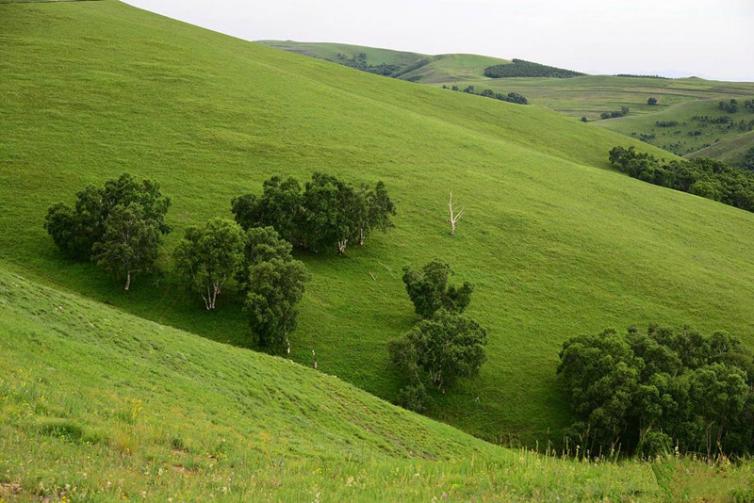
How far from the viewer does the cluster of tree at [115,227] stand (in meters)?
61.8

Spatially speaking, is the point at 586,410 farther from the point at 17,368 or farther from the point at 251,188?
the point at 251,188

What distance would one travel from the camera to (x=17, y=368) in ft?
67.9

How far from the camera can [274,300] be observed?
5606cm

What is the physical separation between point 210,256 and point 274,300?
→ 866 centimetres

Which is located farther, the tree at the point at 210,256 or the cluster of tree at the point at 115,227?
the cluster of tree at the point at 115,227

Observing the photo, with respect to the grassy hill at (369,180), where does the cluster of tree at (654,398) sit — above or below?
below

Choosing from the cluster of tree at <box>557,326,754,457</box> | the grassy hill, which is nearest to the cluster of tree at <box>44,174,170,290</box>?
the grassy hill

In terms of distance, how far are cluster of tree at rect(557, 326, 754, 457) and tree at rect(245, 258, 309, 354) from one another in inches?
1046

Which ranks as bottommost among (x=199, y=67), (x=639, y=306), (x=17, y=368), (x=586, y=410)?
(x=586, y=410)

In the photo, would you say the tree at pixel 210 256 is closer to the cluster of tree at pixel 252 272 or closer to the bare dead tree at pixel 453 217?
the cluster of tree at pixel 252 272

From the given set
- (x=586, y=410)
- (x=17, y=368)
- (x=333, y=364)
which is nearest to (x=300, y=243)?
(x=333, y=364)

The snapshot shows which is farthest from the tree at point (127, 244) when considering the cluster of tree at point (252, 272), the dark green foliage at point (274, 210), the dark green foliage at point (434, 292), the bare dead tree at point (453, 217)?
the bare dead tree at point (453, 217)

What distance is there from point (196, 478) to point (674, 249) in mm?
94174

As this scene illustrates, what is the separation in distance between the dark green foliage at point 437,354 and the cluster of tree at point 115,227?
2796cm
